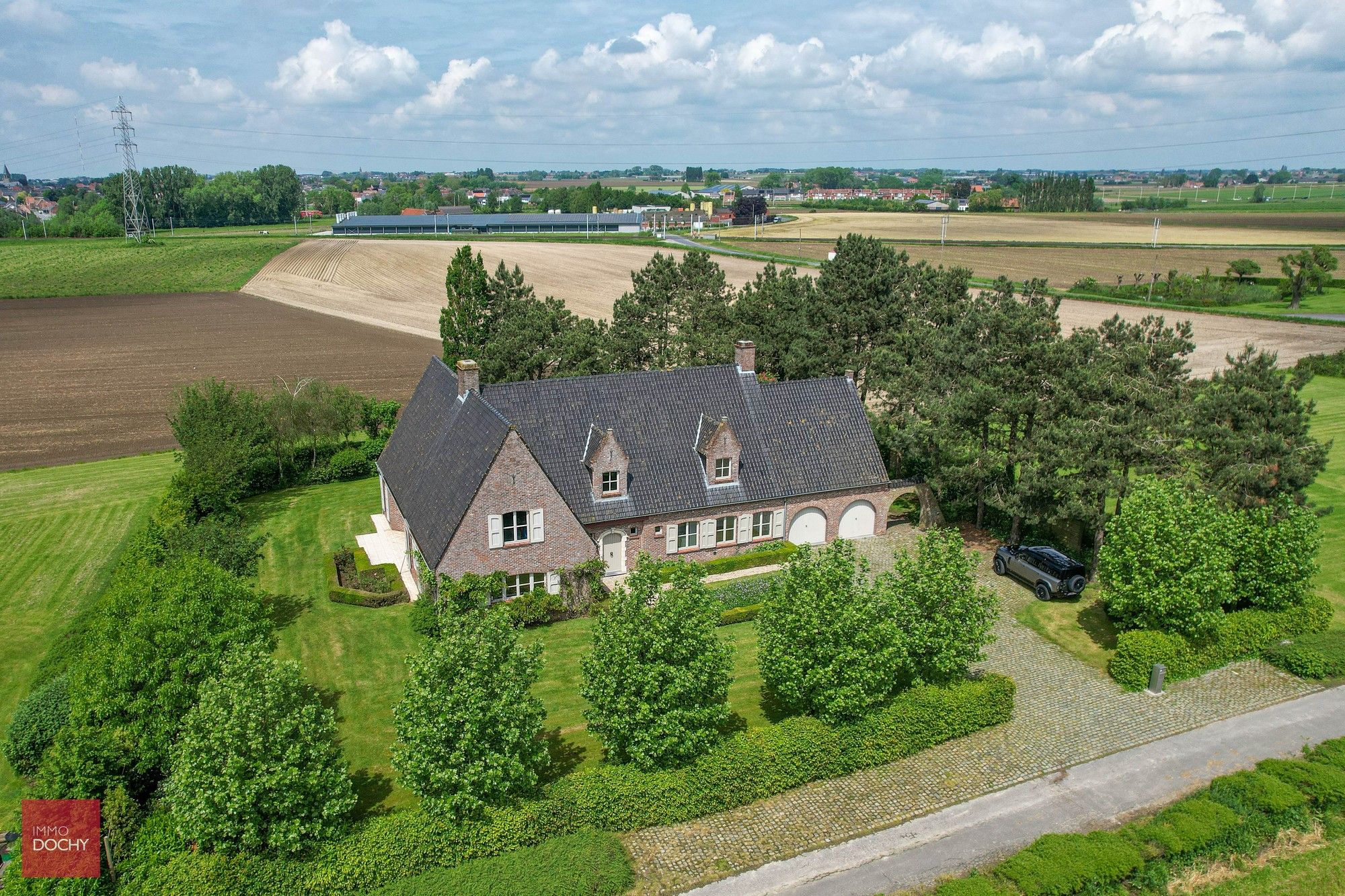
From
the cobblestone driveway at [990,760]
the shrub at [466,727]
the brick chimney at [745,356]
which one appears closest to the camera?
the shrub at [466,727]

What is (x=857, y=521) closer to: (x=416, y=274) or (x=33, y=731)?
(x=33, y=731)

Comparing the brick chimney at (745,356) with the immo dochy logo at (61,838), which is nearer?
the immo dochy logo at (61,838)

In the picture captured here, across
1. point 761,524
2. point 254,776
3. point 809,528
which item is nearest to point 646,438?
point 761,524

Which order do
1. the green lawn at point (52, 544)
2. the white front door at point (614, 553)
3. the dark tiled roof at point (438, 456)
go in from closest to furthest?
the green lawn at point (52, 544) < the dark tiled roof at point (438, 456) < the white front door at point (614, 553)

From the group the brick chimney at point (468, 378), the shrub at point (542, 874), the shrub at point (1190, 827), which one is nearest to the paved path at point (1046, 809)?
the shrub at point (1190, 827)

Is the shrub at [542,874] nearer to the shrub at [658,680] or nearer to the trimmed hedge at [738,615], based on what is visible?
the shrub at [658,680]

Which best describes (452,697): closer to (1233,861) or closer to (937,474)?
(1233,861)

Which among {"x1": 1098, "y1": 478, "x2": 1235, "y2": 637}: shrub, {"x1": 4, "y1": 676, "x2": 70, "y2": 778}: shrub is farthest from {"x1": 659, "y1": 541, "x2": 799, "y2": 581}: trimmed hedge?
{"x1": 4, "y1": 676, "x2": 70, "y2": 778}: shrub
